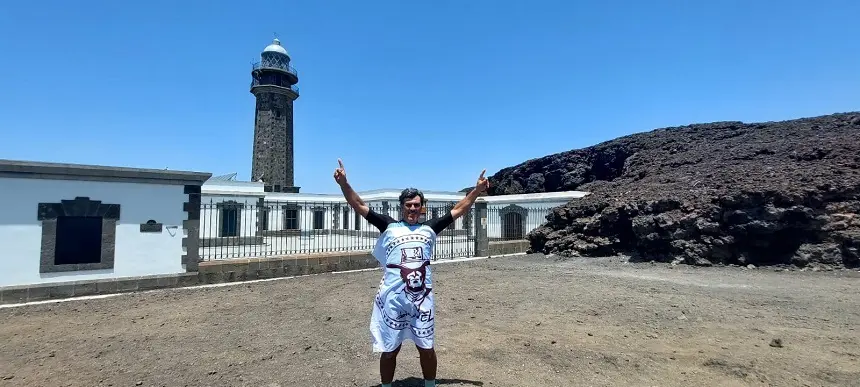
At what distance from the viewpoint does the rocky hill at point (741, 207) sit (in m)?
12.3

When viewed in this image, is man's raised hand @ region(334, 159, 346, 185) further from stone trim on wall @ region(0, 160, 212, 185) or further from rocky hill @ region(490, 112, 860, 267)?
Answer: rocky hill @ region(490, 112, 860, 267)

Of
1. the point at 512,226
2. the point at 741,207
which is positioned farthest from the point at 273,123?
the point at 741,207

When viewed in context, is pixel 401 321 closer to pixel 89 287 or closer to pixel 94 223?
pixel 89 287

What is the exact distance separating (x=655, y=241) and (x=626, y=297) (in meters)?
7.72

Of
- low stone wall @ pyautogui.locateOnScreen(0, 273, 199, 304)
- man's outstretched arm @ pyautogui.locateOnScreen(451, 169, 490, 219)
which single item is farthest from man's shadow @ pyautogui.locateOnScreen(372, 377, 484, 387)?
low stone wall @ pyautogui.locateOnScreen(0, 273, 199, 304)

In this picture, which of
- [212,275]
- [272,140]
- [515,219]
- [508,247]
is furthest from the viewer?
[272,140]

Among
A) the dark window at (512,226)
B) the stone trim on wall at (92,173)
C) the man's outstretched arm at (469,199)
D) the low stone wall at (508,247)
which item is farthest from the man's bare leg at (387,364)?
the dark window at (512,226)

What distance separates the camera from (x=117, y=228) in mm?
8617

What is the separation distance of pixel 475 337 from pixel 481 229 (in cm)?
1082

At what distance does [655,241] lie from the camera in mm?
14461

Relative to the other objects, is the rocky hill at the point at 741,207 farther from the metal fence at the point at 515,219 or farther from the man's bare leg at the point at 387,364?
the man's bare leg at the point at 387,364

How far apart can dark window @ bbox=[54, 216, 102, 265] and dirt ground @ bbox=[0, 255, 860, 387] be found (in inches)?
45.2

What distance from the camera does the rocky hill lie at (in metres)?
12.3

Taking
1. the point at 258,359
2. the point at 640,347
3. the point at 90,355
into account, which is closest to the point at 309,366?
the point at 258,359
